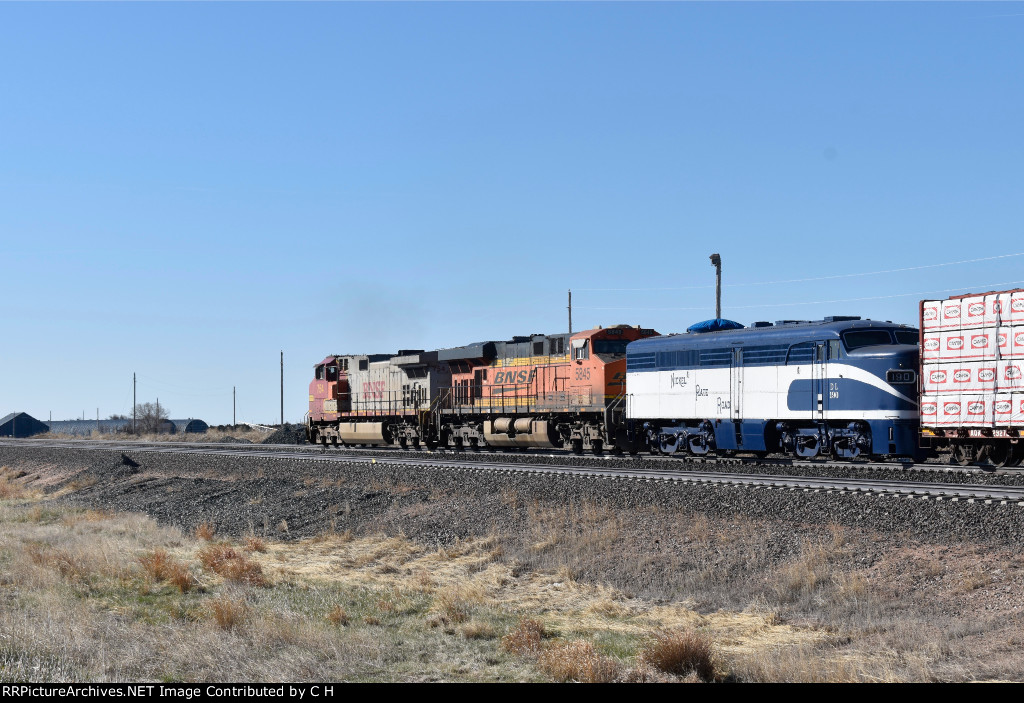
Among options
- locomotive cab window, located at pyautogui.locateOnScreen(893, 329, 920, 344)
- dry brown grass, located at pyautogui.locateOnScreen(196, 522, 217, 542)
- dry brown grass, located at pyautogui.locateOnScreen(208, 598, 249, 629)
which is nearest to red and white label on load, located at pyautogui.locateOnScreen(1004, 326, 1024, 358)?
locomotive cab window, located at pyautogui.locateOnScreen(893, 329, 920, 344)

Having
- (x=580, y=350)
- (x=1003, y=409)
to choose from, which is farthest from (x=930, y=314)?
(x=580, y=350)

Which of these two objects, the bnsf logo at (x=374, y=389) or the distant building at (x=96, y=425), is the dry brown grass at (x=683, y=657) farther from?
the distant building at (x=96, y=425)

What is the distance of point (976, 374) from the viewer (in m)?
20.8

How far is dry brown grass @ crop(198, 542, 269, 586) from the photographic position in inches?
581

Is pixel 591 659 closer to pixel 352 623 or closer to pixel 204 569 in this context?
pixel 352 623

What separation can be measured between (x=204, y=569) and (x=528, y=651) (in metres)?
7.19

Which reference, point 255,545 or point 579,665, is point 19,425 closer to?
point 255,545

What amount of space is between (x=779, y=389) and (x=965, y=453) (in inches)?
166

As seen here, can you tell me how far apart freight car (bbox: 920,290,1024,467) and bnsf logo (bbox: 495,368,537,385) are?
13.7m

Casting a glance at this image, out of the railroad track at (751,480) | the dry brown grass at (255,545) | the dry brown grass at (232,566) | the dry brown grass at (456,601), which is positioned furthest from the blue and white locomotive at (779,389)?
the dry brown grass at (232,566)

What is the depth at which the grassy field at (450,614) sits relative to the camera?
965 centimetres

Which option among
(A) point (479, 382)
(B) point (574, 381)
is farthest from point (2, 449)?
(B) point (574, 381)

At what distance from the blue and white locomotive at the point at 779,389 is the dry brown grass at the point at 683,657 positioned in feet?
44.9

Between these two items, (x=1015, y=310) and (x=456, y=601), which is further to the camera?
(x=1015, y=310)
